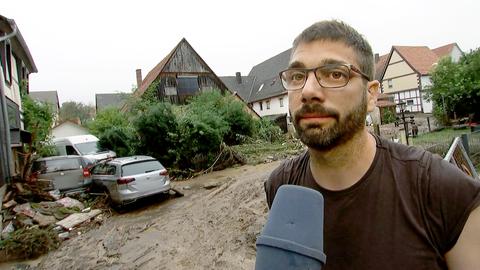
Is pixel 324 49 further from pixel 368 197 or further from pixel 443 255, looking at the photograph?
pixel 443 255

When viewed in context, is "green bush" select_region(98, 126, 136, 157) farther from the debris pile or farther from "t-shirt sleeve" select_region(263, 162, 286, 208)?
"t-shirt sleeve" select_region(263, 162, 286, 208)

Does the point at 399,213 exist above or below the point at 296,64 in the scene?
below

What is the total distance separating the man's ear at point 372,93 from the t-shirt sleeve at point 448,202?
0.43 metres

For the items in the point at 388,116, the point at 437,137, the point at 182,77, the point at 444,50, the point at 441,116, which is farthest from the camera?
the point at 444,50

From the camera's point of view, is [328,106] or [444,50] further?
[444,50]

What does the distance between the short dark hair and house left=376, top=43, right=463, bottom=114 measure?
3951 cm

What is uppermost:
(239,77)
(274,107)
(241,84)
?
(239,77)

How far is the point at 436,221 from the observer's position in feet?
4.48

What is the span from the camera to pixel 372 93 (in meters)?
1.73

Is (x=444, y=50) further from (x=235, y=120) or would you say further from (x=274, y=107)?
(x=235, y=120)

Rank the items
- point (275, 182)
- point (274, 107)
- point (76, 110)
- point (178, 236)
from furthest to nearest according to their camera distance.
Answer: point (76, 110) < point (274, 107) < point (178, 236) < point (275, 182)

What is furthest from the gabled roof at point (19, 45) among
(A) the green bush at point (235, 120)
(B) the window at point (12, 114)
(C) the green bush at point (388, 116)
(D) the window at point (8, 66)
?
(C) the green bush at point (388, 116)

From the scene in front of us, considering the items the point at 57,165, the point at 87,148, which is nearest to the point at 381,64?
the point at 87,148

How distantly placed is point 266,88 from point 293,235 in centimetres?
4174
